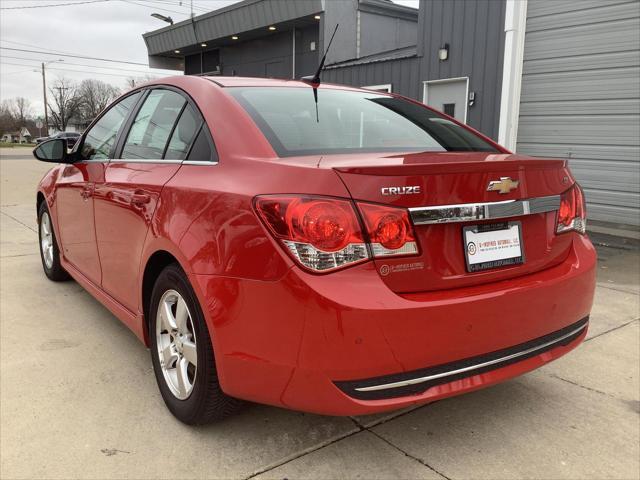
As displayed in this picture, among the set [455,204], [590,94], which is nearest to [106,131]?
[455,204]

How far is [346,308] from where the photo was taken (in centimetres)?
172

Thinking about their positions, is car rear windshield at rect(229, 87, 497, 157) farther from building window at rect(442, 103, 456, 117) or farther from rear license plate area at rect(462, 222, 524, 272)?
building window at rect(442, 103, 456, 117)

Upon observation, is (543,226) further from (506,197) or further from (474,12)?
(474,12)

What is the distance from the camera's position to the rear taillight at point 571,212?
2.32 m

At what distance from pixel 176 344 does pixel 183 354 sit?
0.07 m

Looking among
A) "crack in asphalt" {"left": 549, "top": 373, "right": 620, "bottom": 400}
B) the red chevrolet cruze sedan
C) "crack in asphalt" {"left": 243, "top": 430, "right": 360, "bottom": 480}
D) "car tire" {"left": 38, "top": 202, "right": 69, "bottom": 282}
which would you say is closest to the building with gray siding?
"crack in asphalt" {"left": 549, "top": 373, "right": 620, "bottom": 400}

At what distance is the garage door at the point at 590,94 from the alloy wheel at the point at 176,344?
286 inches

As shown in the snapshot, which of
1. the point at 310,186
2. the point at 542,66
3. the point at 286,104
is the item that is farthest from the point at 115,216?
the point at 542,66

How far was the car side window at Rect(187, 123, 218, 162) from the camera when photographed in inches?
89.7

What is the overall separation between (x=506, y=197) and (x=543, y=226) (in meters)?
0.30

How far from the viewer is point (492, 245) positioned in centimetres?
203

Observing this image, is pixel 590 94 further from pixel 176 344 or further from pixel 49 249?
pixel 176 344

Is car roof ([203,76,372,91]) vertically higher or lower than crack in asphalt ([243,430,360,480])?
higher

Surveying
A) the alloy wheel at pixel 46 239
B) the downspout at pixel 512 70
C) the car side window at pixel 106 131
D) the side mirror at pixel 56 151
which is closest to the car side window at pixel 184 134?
the car side window at pixel 106 131
